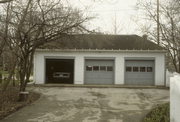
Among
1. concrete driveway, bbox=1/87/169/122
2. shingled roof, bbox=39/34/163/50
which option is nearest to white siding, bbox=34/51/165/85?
shingled roof, bbox=39/34/163/50

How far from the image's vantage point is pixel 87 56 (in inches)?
845

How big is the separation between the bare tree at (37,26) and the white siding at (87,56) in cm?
815

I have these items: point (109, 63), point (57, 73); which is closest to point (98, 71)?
point (109, 63)

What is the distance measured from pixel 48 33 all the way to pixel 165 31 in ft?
27.8

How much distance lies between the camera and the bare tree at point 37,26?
461 inches

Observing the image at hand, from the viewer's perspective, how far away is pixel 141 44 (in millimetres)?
22875

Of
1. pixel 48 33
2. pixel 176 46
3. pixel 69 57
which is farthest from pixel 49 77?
pixel 176 46

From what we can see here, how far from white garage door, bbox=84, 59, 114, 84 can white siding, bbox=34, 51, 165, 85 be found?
56 cm

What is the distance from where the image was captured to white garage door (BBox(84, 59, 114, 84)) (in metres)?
21.7

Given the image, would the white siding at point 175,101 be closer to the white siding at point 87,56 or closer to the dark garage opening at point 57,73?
the white siding at point 87,56

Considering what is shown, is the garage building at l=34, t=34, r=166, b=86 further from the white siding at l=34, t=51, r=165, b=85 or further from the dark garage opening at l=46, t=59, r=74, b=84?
the dark garage opening at l=46, t=59, r=74, b=84

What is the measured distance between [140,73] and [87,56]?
17.2 feet

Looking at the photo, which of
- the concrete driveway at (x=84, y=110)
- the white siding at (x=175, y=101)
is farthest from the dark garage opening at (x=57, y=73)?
the white siding at (x=175, y=101)

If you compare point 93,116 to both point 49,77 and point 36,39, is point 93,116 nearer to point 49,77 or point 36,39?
point 36,39
